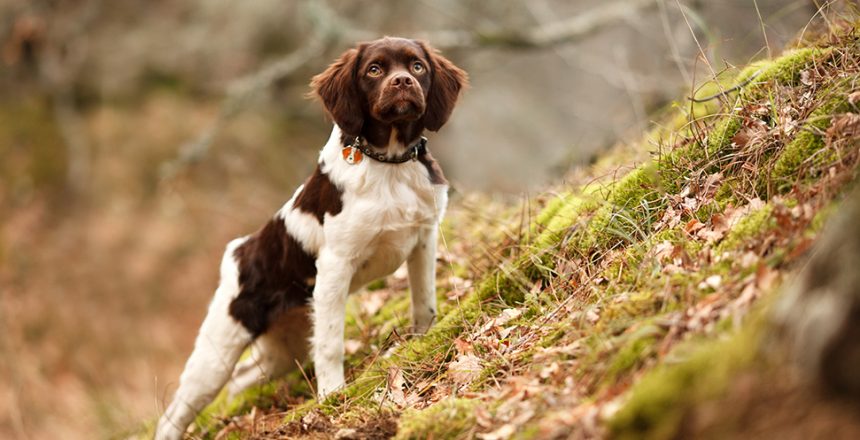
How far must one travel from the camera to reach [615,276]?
333cm

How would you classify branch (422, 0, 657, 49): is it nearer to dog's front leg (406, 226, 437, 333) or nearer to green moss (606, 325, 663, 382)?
dog's front leg (406, 226, 437, 333)

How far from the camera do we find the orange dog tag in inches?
158

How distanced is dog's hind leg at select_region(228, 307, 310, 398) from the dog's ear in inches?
57.8

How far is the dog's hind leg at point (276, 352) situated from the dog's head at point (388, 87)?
137 cm

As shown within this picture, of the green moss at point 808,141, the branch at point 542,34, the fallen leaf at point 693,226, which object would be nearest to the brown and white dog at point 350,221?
the fallen leaf at point 693,226

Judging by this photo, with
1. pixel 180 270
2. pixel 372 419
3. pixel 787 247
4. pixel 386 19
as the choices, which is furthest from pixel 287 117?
pixel 787 247

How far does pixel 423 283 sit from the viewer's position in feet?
14.3

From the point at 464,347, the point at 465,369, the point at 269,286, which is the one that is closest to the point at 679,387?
the point at 465,369

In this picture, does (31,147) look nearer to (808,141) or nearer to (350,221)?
(350,221)

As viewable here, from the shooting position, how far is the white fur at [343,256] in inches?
157

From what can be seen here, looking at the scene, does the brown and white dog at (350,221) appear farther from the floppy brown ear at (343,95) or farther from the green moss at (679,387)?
the green moss at (679,387)

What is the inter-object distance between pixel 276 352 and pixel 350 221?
4.49 ft

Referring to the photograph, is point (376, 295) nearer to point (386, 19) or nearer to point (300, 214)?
point (300, 214)

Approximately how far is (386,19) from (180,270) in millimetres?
5324
